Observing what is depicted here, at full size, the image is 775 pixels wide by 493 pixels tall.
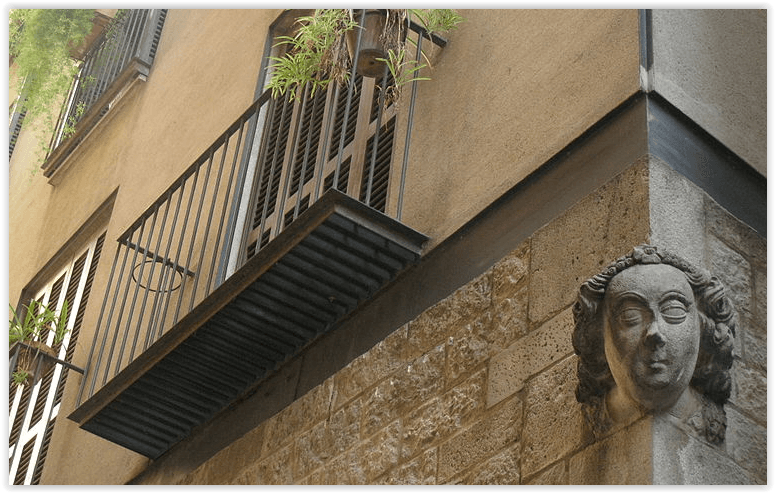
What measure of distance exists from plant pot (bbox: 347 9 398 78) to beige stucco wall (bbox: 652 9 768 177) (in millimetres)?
1775

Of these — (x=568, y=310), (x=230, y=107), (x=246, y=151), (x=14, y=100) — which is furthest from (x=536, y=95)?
(x=14, y=100)

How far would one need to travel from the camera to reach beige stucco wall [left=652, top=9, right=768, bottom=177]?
5855 mm

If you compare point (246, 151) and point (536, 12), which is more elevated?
point (246, 151)

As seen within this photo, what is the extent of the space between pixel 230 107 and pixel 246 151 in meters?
0.96

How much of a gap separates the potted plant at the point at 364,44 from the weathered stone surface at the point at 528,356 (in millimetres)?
2024

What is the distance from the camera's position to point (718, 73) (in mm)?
6105

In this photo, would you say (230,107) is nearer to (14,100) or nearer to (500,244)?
(500,244)

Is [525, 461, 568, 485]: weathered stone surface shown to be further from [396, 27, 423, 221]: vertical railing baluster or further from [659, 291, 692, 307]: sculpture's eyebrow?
[396, 27, 423, 221]: vertical railing baluster

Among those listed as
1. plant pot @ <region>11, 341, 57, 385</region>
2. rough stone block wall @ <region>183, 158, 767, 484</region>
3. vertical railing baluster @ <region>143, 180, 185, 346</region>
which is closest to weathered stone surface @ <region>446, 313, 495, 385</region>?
rough stone block wall @ <region>183, 158, 767, 484</region>

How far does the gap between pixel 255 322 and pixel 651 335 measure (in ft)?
9.93

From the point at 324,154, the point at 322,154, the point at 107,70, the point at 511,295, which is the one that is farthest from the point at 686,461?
the point at 107,70

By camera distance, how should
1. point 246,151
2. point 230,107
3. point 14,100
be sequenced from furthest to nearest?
point 14,100
point 230,107
point 246,151

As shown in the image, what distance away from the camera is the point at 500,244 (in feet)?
19.9

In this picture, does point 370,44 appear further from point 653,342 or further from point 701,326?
point 653,342
